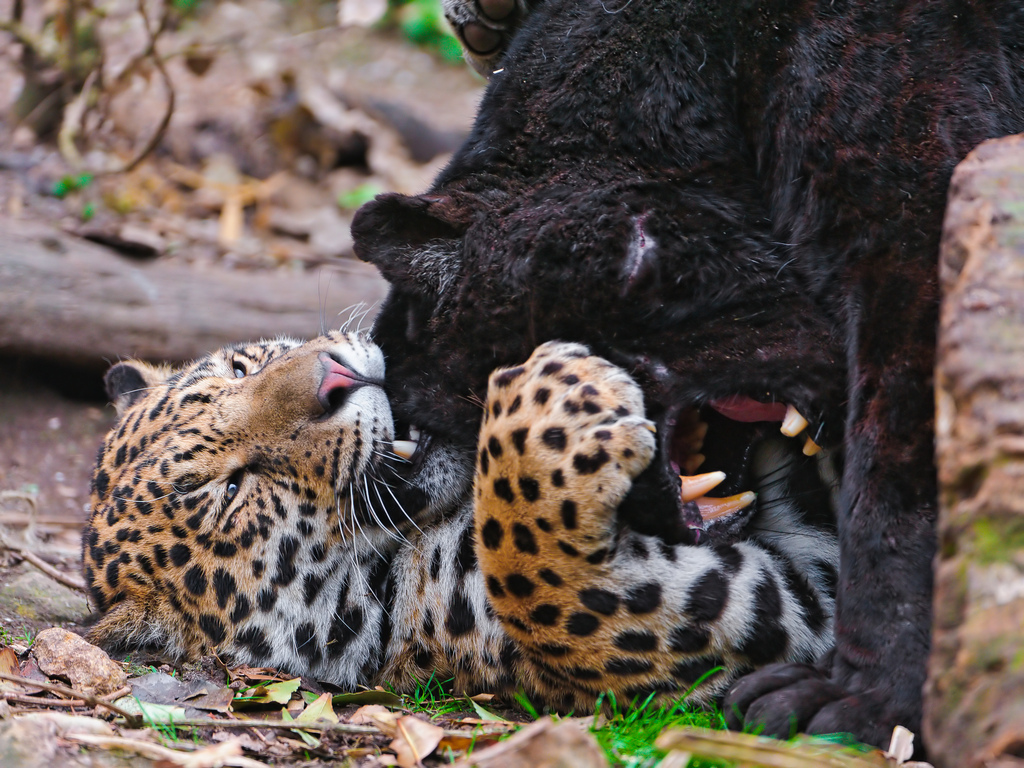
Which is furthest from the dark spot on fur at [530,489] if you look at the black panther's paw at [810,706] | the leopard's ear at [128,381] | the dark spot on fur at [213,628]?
the leopard's ear at [128,381]

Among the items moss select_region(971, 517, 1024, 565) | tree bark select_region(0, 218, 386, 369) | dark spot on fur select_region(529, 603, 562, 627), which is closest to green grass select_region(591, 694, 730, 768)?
dark spot on fur select_region(529, 603, 562, 627)

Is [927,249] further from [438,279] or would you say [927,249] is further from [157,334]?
[157,334]

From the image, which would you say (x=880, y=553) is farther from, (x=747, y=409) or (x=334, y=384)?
(x=334, y=384)

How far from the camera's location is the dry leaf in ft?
9.08

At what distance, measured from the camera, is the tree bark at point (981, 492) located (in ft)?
6.09

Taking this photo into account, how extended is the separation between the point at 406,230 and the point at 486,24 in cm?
110

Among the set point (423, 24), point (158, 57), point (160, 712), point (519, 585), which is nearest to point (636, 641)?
point (519, 585)

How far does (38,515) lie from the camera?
19.1 feet

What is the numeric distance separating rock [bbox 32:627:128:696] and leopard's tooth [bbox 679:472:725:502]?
197 cm

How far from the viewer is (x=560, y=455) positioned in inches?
120

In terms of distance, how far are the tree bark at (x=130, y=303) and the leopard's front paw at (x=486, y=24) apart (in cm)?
205

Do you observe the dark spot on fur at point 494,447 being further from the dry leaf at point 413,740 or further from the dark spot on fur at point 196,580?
the dark spot on fur at point 196,580

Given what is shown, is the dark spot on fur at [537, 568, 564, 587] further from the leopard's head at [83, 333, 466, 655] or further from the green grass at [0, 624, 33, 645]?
the green grass at [0, 624, 33, 645]

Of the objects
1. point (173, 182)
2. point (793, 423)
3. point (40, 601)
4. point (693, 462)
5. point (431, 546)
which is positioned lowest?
point (40, 601)
